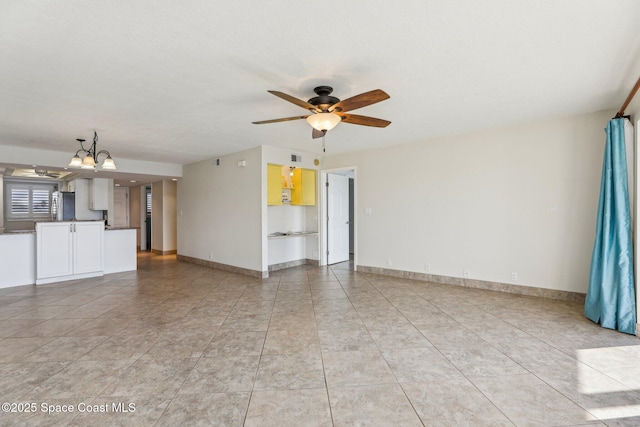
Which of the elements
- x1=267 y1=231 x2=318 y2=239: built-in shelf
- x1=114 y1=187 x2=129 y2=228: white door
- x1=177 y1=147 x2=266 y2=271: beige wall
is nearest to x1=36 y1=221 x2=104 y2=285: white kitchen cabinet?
x1=177 y1=147 x2=266 y2=271: beige wall

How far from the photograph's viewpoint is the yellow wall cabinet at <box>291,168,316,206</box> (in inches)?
261

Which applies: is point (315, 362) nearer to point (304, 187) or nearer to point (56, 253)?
point (304, 187)

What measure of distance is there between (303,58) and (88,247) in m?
5.86

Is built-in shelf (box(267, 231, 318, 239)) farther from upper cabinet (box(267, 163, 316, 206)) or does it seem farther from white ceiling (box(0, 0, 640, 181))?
white ceiling (box(0, 0, 640, 181))

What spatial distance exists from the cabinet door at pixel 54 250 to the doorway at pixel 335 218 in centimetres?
482

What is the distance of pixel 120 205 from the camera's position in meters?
10.6

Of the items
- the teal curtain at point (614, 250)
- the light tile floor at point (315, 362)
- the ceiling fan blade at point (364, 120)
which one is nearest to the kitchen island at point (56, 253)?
the light tile floor at point (315, 362)

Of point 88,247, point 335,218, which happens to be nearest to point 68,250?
point 88,247

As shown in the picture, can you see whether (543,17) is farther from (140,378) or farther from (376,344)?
(140,378)

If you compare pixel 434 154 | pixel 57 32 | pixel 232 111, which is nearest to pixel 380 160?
pixel 434 154

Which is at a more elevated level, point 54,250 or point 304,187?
point 304,187

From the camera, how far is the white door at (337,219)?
22.9 feet

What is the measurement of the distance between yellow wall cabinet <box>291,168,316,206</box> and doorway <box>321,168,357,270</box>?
0.23 metres

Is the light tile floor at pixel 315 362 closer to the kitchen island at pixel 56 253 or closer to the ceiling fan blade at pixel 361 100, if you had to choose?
the kitchen island at pixel 56 253
